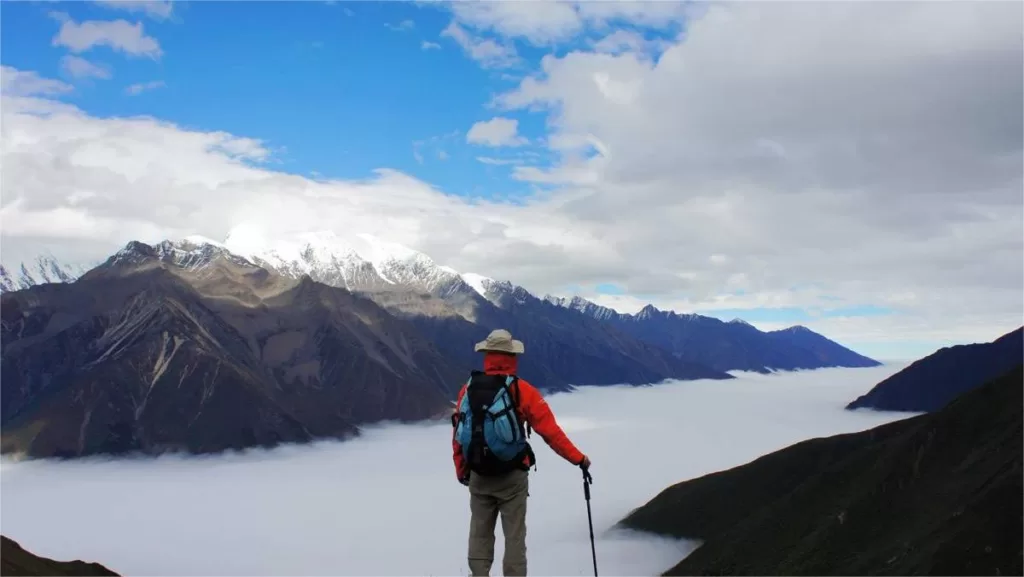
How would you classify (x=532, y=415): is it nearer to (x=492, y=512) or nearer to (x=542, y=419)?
(x=542, y=419)

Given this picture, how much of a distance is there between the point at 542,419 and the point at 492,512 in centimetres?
Answer: 239

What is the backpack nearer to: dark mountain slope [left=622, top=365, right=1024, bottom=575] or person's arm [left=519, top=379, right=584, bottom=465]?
person's arm [left=519, top=379, right=584, bottom=465]

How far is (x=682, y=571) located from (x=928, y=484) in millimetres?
30762

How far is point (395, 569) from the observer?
184 m

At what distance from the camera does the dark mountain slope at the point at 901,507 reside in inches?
2092

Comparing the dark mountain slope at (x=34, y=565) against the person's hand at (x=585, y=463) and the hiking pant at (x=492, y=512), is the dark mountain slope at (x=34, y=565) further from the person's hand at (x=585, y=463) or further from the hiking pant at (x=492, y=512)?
the person's hand at (x=585, y=463)

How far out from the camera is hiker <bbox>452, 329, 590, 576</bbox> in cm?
1454

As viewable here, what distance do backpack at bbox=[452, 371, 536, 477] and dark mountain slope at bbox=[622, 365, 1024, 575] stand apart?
4573cm

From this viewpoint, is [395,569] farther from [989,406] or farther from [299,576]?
[989,406]

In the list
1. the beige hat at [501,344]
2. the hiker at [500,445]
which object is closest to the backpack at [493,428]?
the hiker at [500,445]

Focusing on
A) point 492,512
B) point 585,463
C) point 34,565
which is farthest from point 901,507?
point 34,565

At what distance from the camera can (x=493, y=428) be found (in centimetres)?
1453

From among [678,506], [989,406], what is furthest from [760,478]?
[989,406]

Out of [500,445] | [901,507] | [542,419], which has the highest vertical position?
[542,419]
